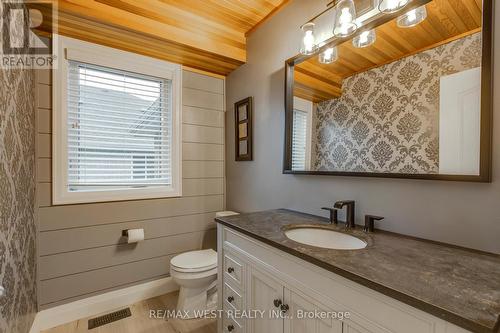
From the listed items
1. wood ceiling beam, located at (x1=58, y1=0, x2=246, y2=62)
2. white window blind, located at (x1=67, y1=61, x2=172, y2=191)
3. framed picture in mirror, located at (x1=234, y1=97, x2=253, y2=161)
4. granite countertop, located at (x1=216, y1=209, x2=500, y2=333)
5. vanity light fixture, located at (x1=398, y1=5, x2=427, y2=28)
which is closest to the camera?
granite countertop, located at (x1=216, y1=209, x2=500, y2=333)

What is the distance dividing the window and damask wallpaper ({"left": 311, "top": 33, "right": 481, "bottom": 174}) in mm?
105

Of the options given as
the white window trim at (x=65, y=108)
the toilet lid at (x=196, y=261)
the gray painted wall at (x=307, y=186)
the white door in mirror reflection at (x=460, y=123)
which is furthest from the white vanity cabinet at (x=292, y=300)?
the white window trim at (x=65, y=108)

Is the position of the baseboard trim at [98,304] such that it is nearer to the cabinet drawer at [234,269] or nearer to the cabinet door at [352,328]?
the cabinet drawer at [234,269]

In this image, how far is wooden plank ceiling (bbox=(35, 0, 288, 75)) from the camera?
5.52 ft

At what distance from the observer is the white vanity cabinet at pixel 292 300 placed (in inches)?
27.5

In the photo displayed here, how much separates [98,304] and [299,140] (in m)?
2.10

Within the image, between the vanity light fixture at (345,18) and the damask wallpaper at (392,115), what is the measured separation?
26 centimetres

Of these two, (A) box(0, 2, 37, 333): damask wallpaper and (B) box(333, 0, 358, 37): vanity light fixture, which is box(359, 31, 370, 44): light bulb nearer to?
(B) box(333, 0, 358, 37): vanity light fixture

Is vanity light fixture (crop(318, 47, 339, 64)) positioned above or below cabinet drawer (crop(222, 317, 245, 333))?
above

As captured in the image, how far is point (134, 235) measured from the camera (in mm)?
2023

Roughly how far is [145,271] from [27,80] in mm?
1740

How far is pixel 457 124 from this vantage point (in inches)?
39.2

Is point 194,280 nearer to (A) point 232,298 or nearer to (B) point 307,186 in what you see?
(A) point 232,298

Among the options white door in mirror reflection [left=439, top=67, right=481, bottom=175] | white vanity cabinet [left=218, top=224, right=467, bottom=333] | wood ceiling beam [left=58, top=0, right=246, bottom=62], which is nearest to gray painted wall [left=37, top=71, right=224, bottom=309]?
wood ceiling beam [left=58, top=0, right=246, bottom=62]
